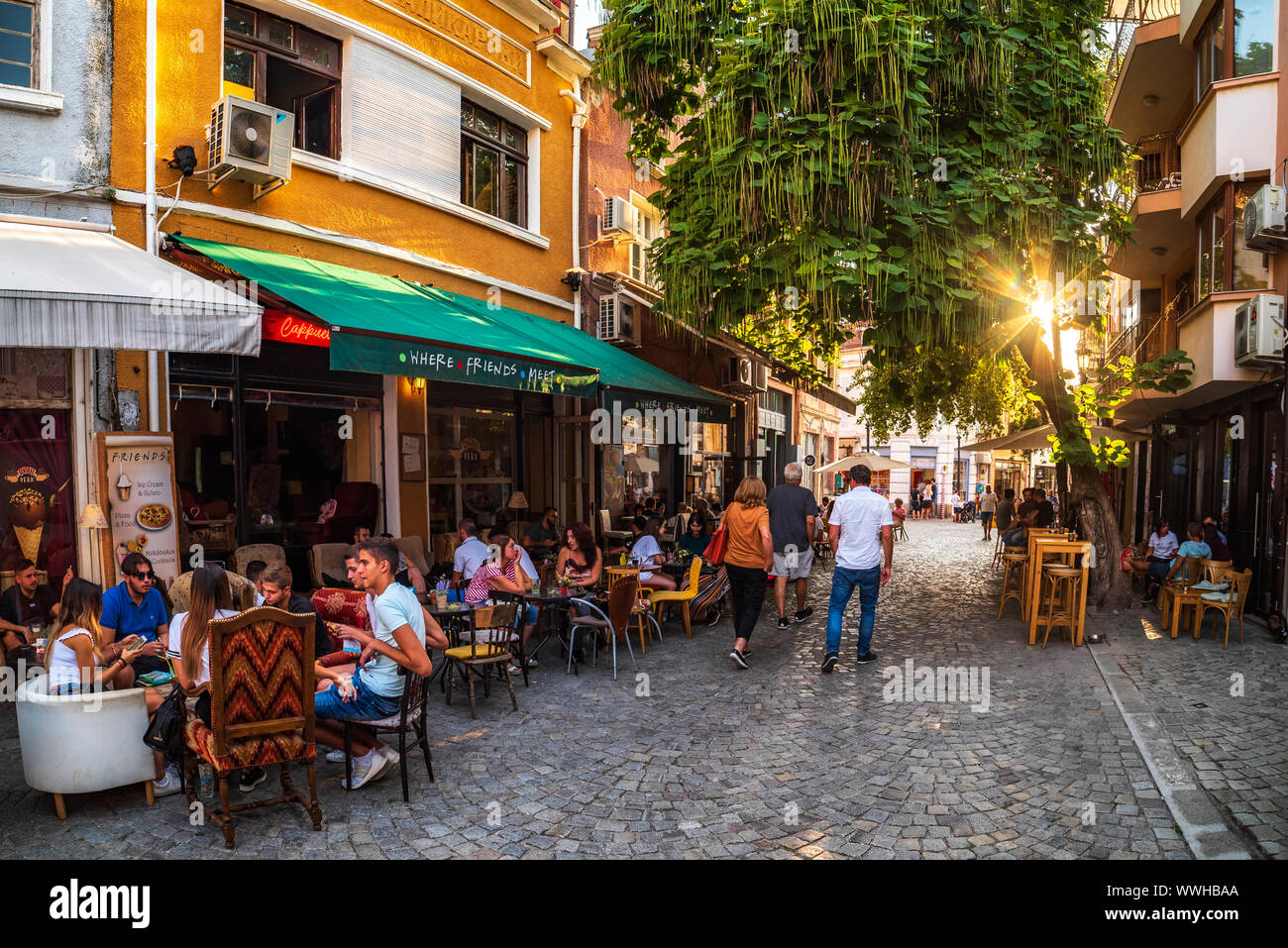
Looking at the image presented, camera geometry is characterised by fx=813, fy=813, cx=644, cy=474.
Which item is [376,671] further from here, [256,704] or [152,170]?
[152,170]

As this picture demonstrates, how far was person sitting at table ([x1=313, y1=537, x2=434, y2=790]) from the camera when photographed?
4.32 m

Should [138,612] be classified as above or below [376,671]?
above

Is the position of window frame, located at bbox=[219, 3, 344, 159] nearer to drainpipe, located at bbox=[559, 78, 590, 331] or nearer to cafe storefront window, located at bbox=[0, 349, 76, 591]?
cafe storefront window, located at bbox=[0, 349, 76, 591]

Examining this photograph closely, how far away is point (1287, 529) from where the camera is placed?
938 centimetres

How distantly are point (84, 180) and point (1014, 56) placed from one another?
9173 millimetres

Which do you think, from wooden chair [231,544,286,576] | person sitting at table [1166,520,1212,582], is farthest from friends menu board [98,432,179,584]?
person sitting at table [1166,520,1212,582]

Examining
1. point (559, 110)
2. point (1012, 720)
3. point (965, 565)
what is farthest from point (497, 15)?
point (965, 565)

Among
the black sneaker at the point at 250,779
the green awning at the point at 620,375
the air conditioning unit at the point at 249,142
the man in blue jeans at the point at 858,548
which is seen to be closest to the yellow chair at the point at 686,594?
the man in blue jeans at the point at 858,548

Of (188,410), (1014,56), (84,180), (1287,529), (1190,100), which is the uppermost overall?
(1190,100)

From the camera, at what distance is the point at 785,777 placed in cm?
469

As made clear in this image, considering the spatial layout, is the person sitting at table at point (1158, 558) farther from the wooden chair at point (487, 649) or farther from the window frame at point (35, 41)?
the window frame at point (35, 41)

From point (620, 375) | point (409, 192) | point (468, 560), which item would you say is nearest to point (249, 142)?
point (409, 192)

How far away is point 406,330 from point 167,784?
4.03m

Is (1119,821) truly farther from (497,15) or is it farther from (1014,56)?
(497,15)
